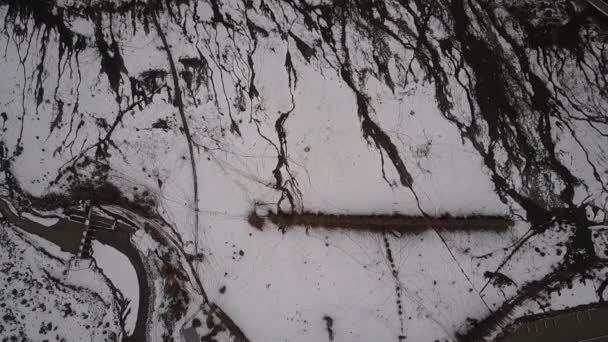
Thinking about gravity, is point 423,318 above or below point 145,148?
below

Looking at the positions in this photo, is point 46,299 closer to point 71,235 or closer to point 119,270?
point 71,235

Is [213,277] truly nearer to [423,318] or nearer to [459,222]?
[423,318]

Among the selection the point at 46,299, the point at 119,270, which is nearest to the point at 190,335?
the point at 119,270

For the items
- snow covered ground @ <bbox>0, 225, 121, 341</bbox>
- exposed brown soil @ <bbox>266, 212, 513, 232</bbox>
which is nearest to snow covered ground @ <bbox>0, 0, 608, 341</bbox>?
exposed brown soil @ <bbox>266, 212, 513, 232</bbox>

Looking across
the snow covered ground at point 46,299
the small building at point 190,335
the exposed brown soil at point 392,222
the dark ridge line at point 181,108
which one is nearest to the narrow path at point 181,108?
the dark ridge line at point 181,108

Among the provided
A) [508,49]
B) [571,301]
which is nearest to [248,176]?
[508,49]

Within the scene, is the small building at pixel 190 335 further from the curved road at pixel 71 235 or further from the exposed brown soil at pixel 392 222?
the exposed brown soil at pixel 392 222

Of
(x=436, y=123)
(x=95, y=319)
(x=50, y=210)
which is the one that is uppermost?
(x=436, y=123)
